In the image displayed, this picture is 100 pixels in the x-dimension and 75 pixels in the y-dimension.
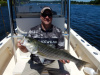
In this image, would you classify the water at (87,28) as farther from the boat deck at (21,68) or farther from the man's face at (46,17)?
the man's face at (46,17)

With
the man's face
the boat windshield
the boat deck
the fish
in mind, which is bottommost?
the boat deck

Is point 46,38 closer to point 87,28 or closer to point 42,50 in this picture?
point 42,50

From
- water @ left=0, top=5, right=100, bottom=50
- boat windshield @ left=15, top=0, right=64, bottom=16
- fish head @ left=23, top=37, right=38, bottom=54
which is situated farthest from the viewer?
water @ left=0, top=5, right=100, bottom=50

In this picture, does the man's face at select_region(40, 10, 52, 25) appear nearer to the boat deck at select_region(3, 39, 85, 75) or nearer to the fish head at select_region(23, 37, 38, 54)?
the fish head at select_region(23, 37, 38, 54)

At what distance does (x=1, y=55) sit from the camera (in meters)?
3.29

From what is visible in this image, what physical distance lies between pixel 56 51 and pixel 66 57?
25cm

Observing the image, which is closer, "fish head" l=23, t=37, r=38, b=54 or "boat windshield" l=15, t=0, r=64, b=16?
"fish head" l=23, t=37, r=38, b=54

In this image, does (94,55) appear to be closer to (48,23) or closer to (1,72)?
(48,23)

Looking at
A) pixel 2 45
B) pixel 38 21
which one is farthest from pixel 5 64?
pixel 38 21

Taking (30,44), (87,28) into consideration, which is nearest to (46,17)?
(30,44)

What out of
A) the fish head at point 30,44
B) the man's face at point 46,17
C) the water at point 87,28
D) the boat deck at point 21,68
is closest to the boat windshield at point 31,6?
the man's face at point 46,17

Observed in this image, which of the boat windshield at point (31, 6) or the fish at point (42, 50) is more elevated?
the boat windshield at point (31, 6)

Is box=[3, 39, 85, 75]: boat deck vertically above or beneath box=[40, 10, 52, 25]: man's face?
beneath

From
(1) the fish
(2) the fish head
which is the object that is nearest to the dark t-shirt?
(1) the fish
